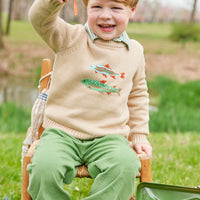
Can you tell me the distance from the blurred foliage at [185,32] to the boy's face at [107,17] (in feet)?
53.1

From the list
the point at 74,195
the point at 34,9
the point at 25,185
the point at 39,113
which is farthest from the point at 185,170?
the point at 34,9

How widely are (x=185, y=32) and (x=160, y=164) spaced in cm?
1541

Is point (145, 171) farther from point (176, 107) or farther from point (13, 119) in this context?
point (176, 107)

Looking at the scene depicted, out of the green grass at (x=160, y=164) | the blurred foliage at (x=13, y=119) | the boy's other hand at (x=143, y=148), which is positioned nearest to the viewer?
the boy's other hand at (x=143, y=148)

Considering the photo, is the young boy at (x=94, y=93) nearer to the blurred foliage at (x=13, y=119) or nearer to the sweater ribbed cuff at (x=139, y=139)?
the sweater ribbed cuff at (x=139, y=139)

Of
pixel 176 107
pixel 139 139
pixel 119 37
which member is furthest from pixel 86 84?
pixel 176 107

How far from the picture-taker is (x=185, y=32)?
17.8 meters

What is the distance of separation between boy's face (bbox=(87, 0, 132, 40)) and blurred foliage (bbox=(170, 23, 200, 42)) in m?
16.2

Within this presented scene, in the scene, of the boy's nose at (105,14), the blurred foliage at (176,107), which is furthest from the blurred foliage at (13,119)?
the boy's nose at (105,14)

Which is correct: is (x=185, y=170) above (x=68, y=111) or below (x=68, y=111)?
below

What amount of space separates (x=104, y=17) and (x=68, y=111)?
57 cm

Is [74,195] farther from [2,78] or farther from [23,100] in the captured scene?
[2,78]

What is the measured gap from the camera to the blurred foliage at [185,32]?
698 inches

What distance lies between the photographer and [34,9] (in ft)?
6.22
